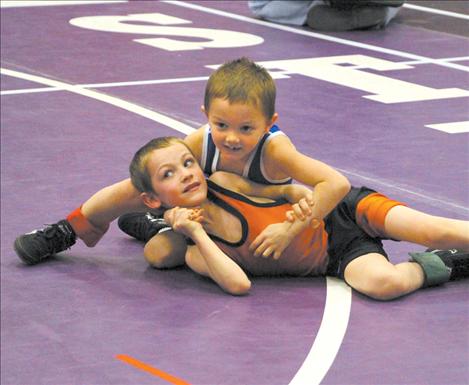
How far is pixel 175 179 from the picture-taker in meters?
4.58

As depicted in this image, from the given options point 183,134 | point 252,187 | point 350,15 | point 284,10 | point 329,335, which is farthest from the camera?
point 284,10

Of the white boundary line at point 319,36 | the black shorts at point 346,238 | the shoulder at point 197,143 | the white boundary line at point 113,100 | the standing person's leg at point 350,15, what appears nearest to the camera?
the black shorts at point 346,238

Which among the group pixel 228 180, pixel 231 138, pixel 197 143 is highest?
pixel 231 138

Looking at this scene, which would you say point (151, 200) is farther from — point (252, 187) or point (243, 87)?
point (243, 87)

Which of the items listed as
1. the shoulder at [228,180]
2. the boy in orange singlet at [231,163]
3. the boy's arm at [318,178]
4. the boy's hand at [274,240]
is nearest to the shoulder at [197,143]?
the boy in orange singlet at [231,163]

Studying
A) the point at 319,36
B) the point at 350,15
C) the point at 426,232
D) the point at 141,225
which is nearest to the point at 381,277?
the point at 426,232

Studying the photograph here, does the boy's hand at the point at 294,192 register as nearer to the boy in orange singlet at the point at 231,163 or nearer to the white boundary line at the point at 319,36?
the boy in orange singlet at the point at 231,163

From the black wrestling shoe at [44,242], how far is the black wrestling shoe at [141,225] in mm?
318

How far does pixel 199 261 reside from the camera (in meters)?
4.65

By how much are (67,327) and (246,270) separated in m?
0.82

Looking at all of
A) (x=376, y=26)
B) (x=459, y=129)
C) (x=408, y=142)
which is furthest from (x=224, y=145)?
(x=376, y=26)

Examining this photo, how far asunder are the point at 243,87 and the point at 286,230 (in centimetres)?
54

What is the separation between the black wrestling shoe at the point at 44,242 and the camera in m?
4.79

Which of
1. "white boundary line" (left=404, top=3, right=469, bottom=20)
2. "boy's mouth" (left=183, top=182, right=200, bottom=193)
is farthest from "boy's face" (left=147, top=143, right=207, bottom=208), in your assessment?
"white boundary line" (left=404, top=3, right=469, bottom=20)
